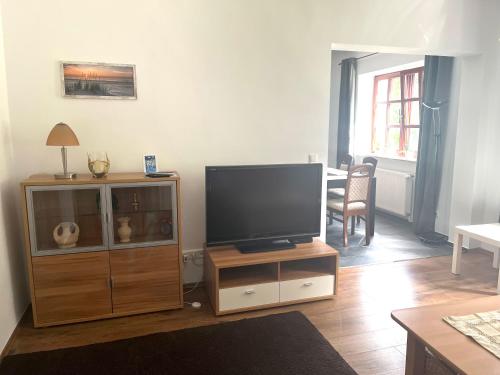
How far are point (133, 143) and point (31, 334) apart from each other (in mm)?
1486

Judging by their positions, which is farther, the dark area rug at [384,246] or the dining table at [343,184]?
the dining table at [343,184]

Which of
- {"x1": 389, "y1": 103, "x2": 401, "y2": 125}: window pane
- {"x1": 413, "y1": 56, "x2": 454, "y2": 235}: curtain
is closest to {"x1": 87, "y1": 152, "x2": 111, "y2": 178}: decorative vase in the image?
{"x1": 413, "y1": 56, "x2": 454, "y2": 235}: curtain

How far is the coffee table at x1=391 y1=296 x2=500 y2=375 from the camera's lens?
1.38 meters

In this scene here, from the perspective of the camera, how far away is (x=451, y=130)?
4.33 meters

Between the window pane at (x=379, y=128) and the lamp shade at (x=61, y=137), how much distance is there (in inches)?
193

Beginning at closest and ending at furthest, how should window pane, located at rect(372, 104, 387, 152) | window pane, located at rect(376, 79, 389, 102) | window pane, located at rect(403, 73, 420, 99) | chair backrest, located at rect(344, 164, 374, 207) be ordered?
chair backrest, located at rect(344, 164, 374, 207) < window pane, located at rect(403, 73, 420, 99) < window pane, located at rect(376, 79, 389, 102) < window pane, located at rect(372, 104, 387, 152)

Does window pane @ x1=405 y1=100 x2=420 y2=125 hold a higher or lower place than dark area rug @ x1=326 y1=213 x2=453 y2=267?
higher

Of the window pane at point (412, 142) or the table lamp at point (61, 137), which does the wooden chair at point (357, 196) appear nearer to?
the window pane at point (412, 142)

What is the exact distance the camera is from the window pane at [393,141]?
571cm

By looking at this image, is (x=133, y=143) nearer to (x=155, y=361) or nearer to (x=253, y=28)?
(x=253, y=28)

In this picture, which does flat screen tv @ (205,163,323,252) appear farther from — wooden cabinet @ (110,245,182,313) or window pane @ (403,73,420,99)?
window pane @ (403,73,420,99)

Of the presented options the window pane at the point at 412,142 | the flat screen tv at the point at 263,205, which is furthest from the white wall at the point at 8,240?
the window pane at the point at 412,142

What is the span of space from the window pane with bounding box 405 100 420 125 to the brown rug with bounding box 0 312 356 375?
12.9ft

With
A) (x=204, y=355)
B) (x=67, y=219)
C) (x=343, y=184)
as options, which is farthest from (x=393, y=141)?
(x=67, y=219)
